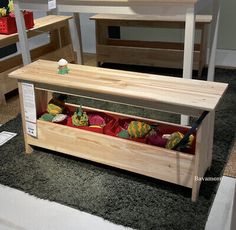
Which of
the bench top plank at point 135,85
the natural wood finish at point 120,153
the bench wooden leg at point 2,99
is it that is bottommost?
the bench wooden leg at point 2,99

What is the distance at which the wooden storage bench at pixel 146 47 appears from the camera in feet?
10.0

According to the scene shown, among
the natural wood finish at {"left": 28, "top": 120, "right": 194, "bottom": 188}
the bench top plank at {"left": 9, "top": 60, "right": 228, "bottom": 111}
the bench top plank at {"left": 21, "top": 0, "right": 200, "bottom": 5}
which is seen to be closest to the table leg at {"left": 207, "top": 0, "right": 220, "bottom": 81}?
the bench top plank at {"left": 21, "top": 0, "right": 200, "bottom": 5}

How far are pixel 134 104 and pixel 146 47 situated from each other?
2.05 m

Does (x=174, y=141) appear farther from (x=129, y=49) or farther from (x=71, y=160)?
(x=129, y=49)

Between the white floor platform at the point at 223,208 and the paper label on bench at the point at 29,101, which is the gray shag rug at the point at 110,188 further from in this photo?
the paper label on bench at the point at 29,101

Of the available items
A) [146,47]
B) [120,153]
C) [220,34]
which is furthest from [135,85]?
[220,34]

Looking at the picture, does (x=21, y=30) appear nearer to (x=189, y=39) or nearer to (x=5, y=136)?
(x=5, y=136)

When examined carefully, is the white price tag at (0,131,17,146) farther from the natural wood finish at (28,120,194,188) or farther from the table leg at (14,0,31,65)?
the table leg at (14,0,31,65)

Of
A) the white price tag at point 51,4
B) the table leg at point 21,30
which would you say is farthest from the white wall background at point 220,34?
the white price tag at point 51,4

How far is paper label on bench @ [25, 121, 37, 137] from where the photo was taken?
75.0 inches

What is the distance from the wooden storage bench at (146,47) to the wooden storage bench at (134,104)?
1436mm

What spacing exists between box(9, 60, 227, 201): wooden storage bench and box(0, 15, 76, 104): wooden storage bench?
35.2 inches

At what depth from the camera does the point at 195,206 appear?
157 centimetres

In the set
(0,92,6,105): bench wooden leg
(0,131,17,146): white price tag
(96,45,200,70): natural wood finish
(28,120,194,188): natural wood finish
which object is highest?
(96,45,200,70): natural wood finish
